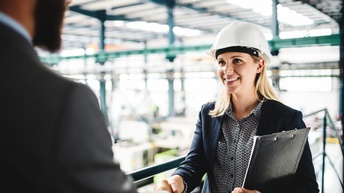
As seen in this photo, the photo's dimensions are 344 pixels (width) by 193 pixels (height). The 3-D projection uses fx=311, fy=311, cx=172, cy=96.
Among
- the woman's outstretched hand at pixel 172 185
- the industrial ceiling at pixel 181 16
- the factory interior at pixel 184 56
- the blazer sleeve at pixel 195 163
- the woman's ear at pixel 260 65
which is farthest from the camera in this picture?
the industrial ceiling at pixel 181 16

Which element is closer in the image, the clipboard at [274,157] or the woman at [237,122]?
the clipboard at [274,157]

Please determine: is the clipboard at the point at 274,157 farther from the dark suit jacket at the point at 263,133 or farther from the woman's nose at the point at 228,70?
the woman's nose at the point at 228,70

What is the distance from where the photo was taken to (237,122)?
150 centimetres

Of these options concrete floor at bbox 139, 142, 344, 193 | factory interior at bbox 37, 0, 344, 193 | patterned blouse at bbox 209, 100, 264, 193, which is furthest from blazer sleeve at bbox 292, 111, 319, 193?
factory interior at bbox 37, 0, 344, 193

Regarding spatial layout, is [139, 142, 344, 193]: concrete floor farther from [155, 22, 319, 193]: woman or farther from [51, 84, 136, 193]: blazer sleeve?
[51, 84, 136, 193]: blazer sleeve

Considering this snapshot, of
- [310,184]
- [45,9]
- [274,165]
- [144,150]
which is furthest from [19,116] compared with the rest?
[144,150]

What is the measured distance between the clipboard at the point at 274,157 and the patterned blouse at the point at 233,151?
13 cm

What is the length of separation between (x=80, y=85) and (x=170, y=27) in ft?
27.7

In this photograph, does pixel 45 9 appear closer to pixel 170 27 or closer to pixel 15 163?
pixel 15 163

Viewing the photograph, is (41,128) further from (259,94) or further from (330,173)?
(330,173)

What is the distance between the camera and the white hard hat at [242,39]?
1.51m

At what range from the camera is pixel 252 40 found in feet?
5.01

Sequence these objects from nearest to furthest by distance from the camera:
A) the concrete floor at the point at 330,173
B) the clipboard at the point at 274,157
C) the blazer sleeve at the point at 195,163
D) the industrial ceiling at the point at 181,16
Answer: the clipboard at the point at 274,157
the blazer sleeve at the point at 195,163
the concrete floor at the point at 330,173
the industrial ceiling at the point at 181,16

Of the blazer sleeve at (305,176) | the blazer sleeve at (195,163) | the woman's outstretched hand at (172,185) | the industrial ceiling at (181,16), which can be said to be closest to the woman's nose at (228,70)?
the blazer sleeve at (195,163)
